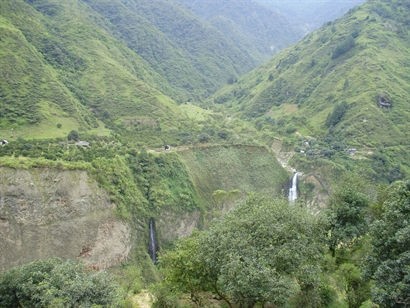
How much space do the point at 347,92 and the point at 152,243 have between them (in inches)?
2747

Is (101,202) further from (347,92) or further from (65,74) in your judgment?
(347,92)

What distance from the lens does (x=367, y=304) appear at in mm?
19781

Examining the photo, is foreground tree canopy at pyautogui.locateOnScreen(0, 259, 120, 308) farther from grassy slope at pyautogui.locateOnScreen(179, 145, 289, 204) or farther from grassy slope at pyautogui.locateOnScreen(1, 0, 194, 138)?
grassy slope at pyautogui.locateOnScreen(1, 0, 194, 138)

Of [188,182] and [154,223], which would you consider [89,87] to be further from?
[154,223]

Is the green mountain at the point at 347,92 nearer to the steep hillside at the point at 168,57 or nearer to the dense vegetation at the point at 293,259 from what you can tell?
the steep hillside at the point at 168,57

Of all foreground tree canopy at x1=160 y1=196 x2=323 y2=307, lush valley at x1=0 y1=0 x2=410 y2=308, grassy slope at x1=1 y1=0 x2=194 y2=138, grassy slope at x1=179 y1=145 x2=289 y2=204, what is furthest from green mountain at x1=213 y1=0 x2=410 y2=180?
foreground tree canopy at x1=160 y1=196 x2=323 y2=307

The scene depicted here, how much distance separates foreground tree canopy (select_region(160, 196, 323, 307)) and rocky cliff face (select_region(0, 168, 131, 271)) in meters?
20.6

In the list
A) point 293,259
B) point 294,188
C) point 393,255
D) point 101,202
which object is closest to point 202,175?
point 294,188

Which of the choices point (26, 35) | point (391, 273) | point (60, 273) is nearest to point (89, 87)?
point (26, 35)

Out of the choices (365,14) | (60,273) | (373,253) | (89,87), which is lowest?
(89,87)

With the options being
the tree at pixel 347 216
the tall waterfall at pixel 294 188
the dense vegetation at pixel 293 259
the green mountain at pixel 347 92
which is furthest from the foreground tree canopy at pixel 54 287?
the green mountain at pixel 347 92

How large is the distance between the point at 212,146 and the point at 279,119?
3896 cm

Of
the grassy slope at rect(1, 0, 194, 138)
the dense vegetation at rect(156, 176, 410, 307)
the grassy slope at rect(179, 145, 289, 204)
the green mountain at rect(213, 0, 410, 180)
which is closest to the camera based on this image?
the dense vegetation at rect(156, 176, 410, 307)

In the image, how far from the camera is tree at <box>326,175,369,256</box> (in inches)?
1032
